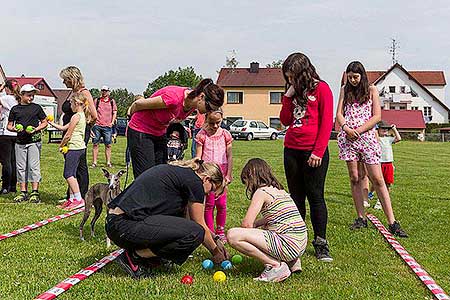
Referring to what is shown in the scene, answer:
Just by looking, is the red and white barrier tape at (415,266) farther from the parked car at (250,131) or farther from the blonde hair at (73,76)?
the parked car at (250,131)

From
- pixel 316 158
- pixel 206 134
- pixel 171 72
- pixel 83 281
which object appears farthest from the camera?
pixel 171 72

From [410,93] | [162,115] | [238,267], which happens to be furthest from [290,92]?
[410,93]

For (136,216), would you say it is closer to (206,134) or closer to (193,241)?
(193,241)

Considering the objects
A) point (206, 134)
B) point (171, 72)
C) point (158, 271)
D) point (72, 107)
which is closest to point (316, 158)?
point (206, 134)

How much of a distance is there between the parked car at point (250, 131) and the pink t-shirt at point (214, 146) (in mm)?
36024

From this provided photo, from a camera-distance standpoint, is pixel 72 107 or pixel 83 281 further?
pixel 72 107

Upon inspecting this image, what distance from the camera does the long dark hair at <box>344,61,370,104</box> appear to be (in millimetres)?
7297

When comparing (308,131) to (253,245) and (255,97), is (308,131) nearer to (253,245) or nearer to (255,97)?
(253,245)

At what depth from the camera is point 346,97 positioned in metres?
7.61

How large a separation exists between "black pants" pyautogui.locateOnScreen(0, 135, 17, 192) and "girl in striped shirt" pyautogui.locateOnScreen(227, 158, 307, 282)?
6.23 m

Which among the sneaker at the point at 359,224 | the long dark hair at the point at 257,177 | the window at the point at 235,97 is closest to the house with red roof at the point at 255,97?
the window at the point at 235,97

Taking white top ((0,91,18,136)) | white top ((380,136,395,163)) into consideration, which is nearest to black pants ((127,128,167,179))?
white top ((0,91,18,136))

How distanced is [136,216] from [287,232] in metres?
1.34

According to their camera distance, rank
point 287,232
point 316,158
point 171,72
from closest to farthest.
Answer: point 287,232 → point 316,158 → point 171,72
